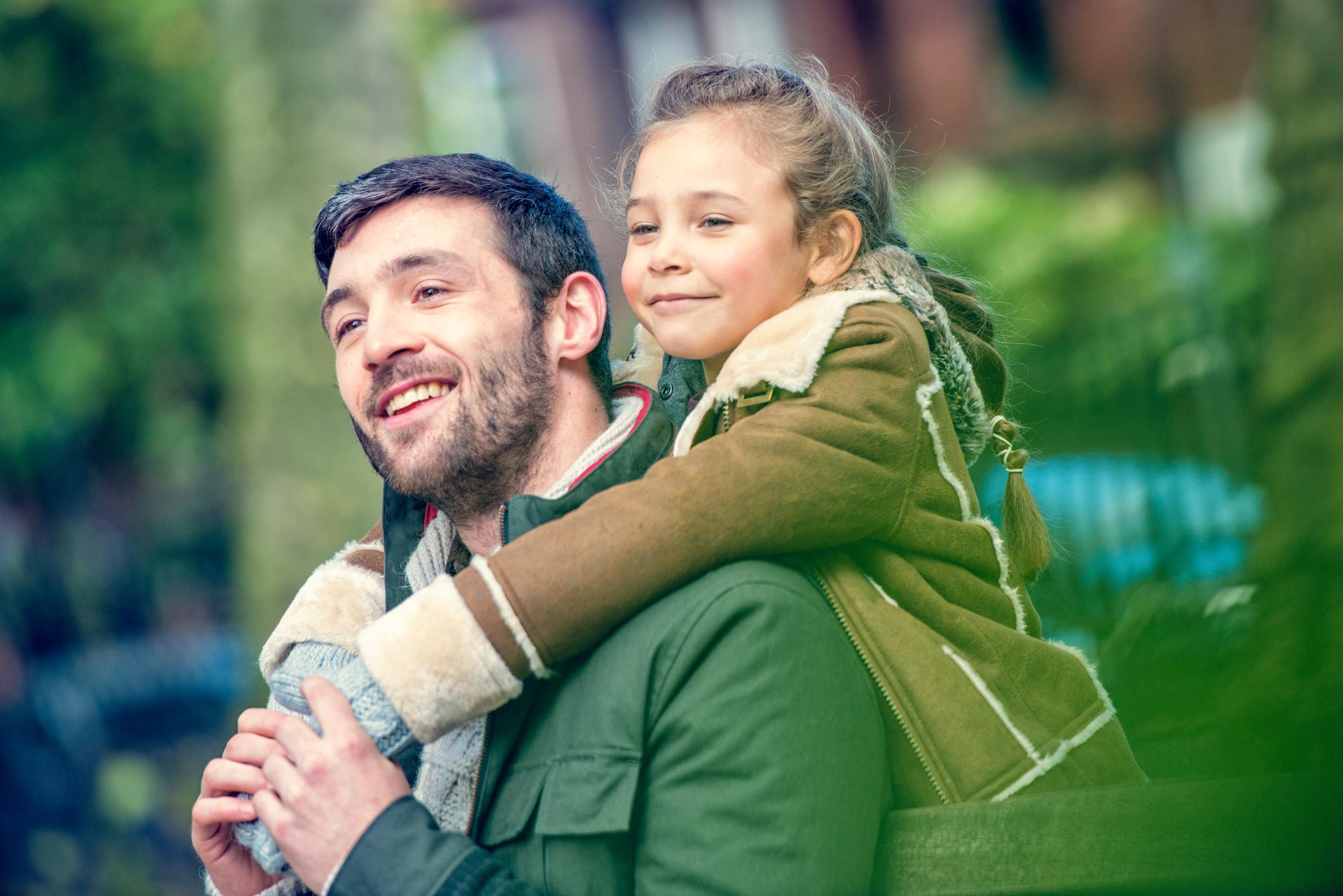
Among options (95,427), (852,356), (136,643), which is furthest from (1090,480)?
(95,427)

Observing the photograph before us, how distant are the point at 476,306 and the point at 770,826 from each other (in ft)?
3.99

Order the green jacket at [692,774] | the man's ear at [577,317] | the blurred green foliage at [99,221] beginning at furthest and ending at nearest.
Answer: the blurred green foliage at [99,221] → the man's ear at [577,317] → the green jacket at [692,774]

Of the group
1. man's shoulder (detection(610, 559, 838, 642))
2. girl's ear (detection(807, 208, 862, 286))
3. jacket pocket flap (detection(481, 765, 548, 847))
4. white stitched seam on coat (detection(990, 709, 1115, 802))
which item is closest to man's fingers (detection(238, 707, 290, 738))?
jacket pocket flap (detection(481, 765, 548, 847))

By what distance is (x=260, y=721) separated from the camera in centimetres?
217

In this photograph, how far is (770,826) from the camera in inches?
74.5

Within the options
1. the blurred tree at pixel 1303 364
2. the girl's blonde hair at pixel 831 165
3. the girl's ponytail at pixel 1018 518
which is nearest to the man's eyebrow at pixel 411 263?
the girl's blonde hair at pixel 831 165

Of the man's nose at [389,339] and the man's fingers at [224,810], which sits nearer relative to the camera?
the man's fingers at [224,810]

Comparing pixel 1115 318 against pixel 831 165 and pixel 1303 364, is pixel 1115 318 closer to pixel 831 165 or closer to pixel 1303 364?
pixel 1303 364

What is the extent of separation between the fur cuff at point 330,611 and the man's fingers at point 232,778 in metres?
0.32

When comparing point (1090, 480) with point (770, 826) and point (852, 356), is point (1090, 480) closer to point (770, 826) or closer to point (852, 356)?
point (852, 356)

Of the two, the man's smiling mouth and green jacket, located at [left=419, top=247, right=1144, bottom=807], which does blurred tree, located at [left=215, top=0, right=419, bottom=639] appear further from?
green jacket, located at [left=419, top=247, right=1144, bottom=807]

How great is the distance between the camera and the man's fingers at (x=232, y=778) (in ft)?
6.91

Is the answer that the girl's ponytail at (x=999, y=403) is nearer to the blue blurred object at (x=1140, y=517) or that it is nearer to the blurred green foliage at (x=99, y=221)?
the blue blurred object at (x=1140, y=517)

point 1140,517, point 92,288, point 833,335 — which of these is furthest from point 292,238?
point 833,335
